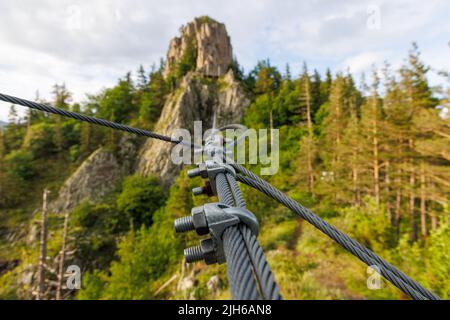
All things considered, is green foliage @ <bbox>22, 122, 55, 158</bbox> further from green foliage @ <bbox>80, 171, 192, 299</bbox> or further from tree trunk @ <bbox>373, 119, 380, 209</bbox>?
tree trunk @ <bbox>373, 119, 380, 209</bbox>

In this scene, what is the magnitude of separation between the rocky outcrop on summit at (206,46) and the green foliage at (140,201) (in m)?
25.8

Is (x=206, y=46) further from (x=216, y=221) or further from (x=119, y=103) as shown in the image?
(x=216, y=221)

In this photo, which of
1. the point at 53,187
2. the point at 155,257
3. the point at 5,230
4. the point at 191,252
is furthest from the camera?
the point at 53,187

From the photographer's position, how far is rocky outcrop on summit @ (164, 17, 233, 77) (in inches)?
1745

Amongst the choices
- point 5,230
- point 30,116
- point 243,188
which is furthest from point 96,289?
point 30,116

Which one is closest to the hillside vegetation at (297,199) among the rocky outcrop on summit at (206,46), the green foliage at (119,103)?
the green foliage at (119,103)

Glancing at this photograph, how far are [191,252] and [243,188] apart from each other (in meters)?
11.7

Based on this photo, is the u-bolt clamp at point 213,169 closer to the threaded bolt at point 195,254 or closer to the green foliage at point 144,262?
the threaded bolt at point 195,254

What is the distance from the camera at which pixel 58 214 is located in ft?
91.9

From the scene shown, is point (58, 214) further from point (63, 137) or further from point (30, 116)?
point (30, 116)

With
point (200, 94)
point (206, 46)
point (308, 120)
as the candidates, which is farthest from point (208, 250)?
point (206, 46)

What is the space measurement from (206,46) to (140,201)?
3435cm

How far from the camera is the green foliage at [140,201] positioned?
26.2 m

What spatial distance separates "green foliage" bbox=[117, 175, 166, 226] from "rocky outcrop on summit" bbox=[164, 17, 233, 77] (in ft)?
84.5
